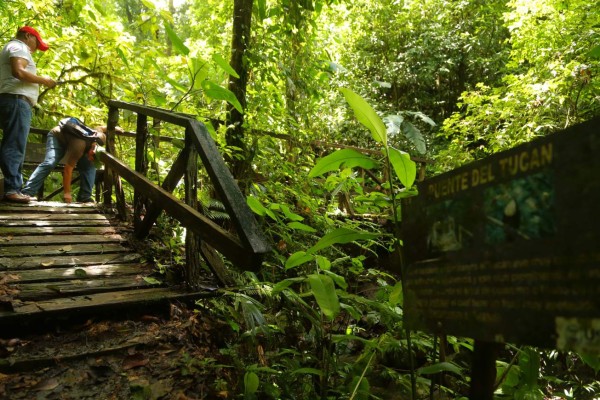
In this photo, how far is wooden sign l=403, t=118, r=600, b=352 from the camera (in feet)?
2.85

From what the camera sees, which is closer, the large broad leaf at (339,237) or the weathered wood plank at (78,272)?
the large broad leaf at (339,237)

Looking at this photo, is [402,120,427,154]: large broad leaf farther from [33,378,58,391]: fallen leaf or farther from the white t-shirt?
[33,378,58,391]: fallen leaf

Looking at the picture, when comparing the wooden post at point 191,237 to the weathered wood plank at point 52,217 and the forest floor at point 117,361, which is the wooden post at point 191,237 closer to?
the forest floor at point 117,361

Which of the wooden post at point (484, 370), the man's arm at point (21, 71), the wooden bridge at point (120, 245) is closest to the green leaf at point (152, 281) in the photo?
the wooden bridge at point (120, 245)

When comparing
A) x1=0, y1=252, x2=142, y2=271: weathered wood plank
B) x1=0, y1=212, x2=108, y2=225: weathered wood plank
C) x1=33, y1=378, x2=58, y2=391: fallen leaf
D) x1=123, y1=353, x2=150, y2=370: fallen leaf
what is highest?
x1=0, y1=212, x2=108, y2=225: weathered wood plank

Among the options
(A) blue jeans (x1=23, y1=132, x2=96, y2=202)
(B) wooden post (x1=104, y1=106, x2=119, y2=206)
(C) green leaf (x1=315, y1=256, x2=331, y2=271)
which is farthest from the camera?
(A) blue jeans (x1=23, y1=132, x2=96, y2=202)

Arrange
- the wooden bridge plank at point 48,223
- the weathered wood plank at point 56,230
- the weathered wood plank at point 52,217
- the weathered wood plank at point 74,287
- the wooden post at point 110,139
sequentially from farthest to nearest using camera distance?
the wooden post at point 110,139 < the weathered wood plank at point 52,217 < the wooden bridge plank at point 48,223 < the weathered wood plank at point 56,230 < the weathered wood plank at point 74,287

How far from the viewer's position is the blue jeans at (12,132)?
4.25 metres

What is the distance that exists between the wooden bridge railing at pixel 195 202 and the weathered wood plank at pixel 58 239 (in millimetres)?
262

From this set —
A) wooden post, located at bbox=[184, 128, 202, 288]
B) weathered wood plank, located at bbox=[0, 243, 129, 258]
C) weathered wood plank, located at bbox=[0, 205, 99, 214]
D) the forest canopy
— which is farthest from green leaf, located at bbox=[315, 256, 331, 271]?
weathered wood plank, located at bbox=[0, 205, 99, 214]

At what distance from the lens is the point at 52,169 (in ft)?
Answer: 16.3

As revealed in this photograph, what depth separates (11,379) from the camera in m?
1.97

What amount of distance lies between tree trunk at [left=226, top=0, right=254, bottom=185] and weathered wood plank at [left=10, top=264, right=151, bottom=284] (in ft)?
5.62

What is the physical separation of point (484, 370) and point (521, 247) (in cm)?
43
